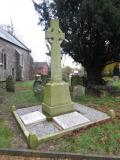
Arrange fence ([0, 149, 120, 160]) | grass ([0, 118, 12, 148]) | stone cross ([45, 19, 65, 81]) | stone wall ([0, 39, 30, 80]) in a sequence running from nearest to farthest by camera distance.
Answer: fence ([0, 149, 120, 160]) → grass ([0, 118, 12, 148]) → stone cross ([45, 19, 65, 81]) → stone wall ([0, 39, 30, 80])

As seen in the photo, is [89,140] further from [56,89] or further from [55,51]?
[55,51]

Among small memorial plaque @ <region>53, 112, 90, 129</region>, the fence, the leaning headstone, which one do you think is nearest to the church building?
the leaning headstone

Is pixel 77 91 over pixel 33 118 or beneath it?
over

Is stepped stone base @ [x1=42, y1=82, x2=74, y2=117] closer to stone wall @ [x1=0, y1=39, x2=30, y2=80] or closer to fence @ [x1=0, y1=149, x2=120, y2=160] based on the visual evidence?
fence @ [x1=0, y1=149, x2=120, y2=160]

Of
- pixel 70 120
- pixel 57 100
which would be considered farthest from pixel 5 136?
pixel 57 100

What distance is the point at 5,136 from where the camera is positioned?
21.7 ft

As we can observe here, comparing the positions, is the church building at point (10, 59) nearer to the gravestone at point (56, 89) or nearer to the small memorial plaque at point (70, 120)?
the gravestone at point (56, 89)

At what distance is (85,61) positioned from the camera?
603 inches

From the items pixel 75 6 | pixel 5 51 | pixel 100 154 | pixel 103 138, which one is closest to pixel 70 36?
pixel 75 6

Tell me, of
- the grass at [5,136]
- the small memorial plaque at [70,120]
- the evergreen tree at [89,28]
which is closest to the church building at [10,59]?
the evergreen tree at [89,28]

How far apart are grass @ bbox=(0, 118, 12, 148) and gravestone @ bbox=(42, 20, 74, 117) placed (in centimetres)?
153

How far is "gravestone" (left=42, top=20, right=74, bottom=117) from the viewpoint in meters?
8.04

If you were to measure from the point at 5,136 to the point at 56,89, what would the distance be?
2.47 meters

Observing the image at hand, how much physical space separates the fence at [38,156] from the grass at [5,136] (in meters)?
0.63
